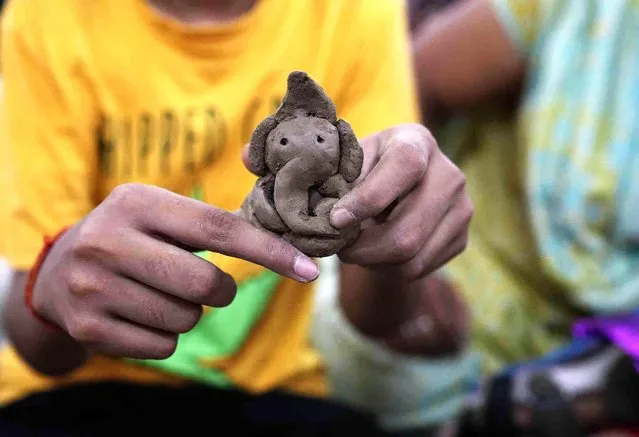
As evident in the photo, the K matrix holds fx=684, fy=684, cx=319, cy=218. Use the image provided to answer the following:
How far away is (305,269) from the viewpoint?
353 millimetres

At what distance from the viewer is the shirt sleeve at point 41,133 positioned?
21.4 inches

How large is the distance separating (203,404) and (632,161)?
0.51 metres

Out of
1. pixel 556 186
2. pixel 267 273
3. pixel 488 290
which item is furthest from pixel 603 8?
pixel 267 273

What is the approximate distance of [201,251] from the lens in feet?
1.29

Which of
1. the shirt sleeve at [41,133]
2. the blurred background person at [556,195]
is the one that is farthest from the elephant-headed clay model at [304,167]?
the blurred background person at [556,195]

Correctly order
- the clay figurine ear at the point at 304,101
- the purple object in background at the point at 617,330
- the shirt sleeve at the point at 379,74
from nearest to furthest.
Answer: the clay figurine ear at the point at 304,101
the shirt sleeve at the point at 379,74
the purple object in background at the point at 617,330

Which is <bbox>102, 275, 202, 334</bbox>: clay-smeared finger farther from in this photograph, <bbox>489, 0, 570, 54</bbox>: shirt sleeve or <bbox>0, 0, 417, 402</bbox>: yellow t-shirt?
<bbox>489, 0, 570, 54</bbox>: shirt sleeve

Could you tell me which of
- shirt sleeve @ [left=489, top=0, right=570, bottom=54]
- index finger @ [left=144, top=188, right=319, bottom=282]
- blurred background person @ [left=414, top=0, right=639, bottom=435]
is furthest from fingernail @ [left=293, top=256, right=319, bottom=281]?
shirt sleeve @ [left=489, top=0, right=570, bottom=54]

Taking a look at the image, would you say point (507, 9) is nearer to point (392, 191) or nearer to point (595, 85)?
point (595, 85)

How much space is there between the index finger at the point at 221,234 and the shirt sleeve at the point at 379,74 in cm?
22

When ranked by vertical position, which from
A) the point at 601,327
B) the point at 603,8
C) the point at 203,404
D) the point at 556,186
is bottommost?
the point at 203,404

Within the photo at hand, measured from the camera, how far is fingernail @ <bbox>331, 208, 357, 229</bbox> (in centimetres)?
35

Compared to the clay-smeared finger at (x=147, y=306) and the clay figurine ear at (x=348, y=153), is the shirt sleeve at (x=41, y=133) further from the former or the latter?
the clay figurine ear at (x=348, y=153)

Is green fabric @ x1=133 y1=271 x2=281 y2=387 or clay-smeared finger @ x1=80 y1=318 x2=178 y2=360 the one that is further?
green fabric @ x1=133 y1=271 x2=281 y2=387
